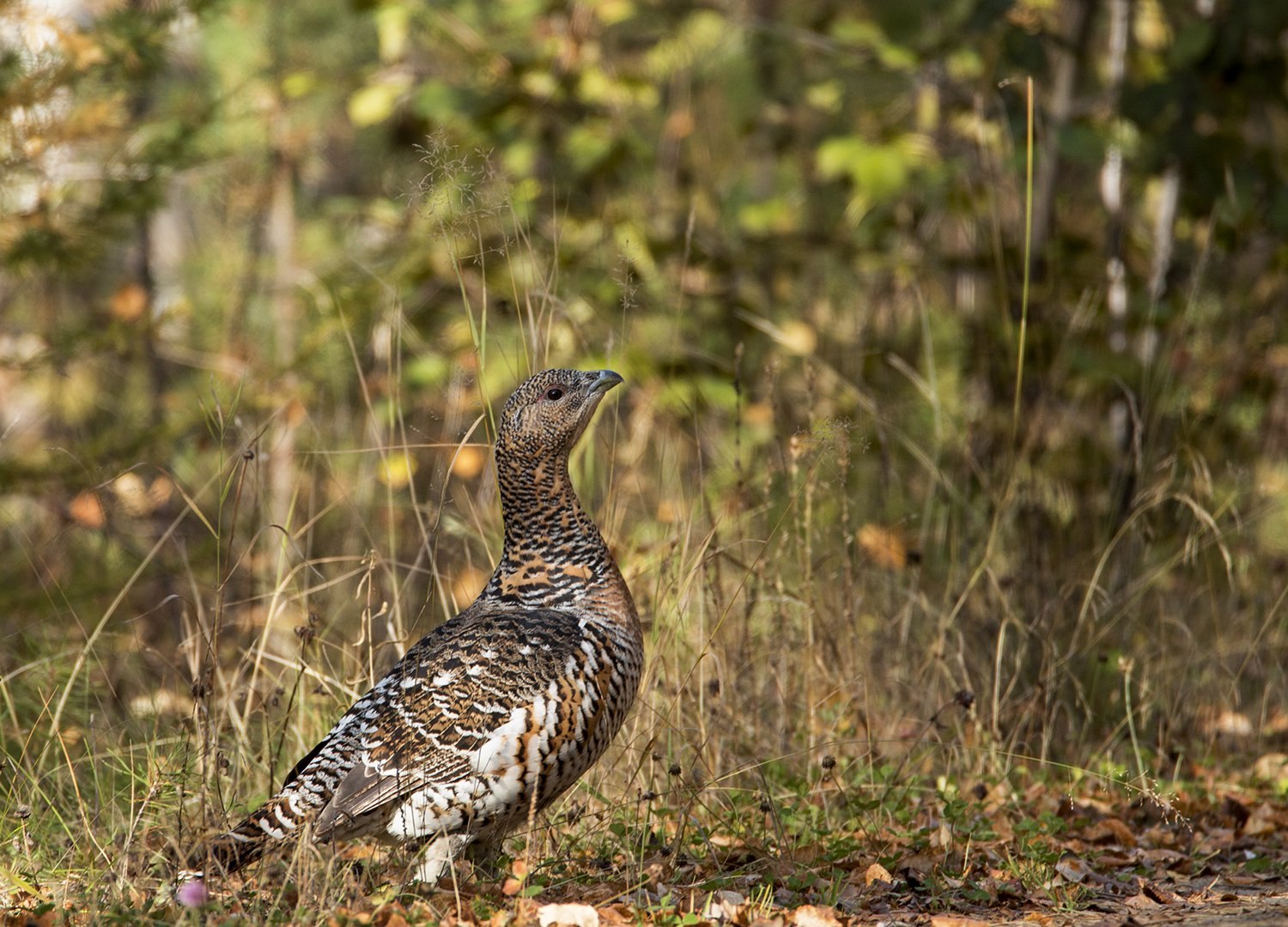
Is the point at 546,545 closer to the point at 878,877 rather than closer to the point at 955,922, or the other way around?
→ the point at 878,877

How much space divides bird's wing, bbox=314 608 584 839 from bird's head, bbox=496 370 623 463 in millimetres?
605

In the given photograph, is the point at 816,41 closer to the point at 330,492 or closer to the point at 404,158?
the point at 330,492

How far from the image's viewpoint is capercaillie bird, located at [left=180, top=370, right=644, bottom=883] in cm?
370

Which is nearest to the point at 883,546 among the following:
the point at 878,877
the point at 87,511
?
the point at 878,877

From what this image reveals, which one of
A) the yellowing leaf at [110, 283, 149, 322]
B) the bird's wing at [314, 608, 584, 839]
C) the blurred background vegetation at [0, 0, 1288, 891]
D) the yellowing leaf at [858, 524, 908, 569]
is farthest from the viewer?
the yellowing leaf at [110, 283, 149, 322]

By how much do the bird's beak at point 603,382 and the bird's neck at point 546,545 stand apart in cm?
24

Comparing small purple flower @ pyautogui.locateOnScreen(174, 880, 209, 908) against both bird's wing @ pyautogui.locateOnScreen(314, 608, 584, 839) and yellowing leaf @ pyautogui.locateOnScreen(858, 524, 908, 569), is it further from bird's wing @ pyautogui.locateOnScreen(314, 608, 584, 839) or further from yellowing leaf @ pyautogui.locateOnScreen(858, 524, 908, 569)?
yellowing leaf @ pyautogui.locateOnScreen(858, 524, 908, 569)

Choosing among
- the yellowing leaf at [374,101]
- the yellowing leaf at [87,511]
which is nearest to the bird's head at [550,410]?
the yellowing leaf at [374,101]

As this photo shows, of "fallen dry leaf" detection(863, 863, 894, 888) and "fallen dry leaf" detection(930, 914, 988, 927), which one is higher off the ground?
"fallen dry leaf" detection(930, 914, 988, 927)

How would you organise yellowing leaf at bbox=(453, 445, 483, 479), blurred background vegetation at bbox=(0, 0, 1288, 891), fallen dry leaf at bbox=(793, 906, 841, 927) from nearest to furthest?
1. fallen dry leaf at bbox=(793, 906, 841, 927)
2. blurred background vegetation at bbox=(0, 0, 1288, 891)
3. yellowing leaf at bbox=(453, 445, 483, 479)

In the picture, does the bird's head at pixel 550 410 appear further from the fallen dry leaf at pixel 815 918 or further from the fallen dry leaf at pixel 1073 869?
the fallen dry leaf at pixel 1073 869

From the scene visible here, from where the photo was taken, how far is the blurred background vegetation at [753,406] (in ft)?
16.3

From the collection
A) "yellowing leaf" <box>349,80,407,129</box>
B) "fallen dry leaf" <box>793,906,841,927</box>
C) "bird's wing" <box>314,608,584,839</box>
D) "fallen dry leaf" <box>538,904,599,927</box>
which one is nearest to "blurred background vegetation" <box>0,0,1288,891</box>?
"yellowing leaf" <box>349,80,407,129</box>

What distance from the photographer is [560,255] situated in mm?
6457
